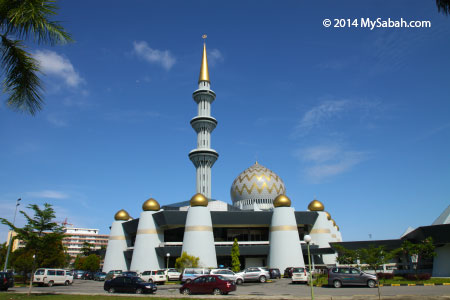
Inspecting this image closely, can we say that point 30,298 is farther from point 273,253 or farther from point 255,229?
point 255,229

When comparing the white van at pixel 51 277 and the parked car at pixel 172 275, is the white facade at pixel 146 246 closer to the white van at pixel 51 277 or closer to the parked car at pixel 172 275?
the parked car at pixel 172 275

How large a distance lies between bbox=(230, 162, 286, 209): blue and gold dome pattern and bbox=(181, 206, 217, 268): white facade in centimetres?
1697

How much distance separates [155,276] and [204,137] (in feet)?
110

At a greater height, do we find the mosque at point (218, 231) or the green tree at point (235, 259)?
the mosque at point (218, 231)

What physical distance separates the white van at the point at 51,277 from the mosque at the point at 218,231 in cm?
1237

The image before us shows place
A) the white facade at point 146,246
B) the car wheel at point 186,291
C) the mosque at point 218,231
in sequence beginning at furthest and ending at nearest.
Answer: the white facade at point 146,246 → the mosque at point 218,231 → the car wheel at point 186,291

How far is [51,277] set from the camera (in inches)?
1224

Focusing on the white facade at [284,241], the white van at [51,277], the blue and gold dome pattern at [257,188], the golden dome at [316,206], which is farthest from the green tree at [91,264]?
the golden dome at [316,206]

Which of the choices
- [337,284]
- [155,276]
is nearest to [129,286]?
[155,276]

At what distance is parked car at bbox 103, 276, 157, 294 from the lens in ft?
77.1

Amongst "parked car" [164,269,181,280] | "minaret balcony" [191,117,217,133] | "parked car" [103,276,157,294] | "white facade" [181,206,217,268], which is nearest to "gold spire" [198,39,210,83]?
"minaret balcony" [191,117,217,133]

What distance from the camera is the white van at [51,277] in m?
30.3

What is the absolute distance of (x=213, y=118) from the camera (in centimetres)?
6344

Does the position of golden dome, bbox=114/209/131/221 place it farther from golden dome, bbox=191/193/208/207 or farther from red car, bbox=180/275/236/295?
red car, bbox=180/275/236/295
